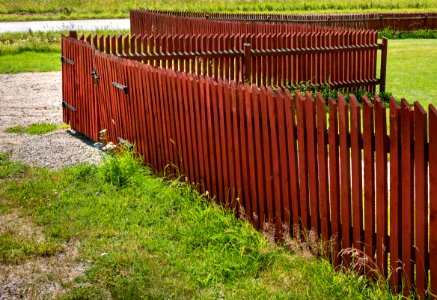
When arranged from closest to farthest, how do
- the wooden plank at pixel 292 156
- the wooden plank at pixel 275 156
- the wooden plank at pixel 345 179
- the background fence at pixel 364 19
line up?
the wooden plank at pixel 345 179 < the wooden plank at pixel 292 156 < the wooden plank at pixel 275 156 < the background fence at pixel 364 19

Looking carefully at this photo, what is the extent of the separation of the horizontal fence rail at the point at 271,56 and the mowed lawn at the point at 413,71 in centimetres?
88

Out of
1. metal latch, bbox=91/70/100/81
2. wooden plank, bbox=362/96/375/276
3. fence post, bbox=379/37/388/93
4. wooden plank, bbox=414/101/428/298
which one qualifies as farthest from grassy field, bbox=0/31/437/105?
wooden plank, bbox=414/101/428/298

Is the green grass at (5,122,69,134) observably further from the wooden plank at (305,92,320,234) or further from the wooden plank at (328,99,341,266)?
the wooden plank at (328,99,341,266)

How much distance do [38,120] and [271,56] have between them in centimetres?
436

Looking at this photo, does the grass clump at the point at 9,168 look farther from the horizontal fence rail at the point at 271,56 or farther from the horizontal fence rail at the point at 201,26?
the horizontal fence rail at the point at 201,26

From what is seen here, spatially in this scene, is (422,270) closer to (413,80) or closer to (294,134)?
(294,134)

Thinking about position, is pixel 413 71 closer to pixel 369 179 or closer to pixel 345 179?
pixel 345 179

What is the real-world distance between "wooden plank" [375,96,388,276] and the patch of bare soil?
229 cm

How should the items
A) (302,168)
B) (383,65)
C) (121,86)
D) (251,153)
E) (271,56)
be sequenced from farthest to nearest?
(383,65), (271,56), (121,86), (251,153), (302,168)

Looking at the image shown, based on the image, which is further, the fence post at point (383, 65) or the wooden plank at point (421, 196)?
the fence post at point (383, 65)

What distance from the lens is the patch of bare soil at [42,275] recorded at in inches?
207

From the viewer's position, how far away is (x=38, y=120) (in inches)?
481

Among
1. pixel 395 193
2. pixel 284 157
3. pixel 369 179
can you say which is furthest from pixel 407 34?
pixel 395 193

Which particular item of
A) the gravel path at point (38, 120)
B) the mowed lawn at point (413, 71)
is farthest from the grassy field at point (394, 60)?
the gravel path at point (38, 120)
